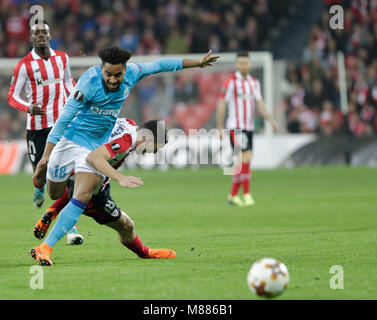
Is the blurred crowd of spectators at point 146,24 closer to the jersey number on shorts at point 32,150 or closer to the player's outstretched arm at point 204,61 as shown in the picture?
the jersey number on shorts at point 32,150

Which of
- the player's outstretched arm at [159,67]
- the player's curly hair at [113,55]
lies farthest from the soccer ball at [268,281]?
the player's outstretched arm at [159,67]

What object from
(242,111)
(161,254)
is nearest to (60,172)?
(161,254)

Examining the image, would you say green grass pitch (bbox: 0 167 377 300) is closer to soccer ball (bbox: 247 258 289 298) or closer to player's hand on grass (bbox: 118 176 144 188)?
soccer ball (bbox: 247 258 289 298)

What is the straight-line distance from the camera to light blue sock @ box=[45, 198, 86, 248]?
6.56m

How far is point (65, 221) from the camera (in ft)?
21.5

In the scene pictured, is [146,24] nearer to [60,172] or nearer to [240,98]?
[240,98]

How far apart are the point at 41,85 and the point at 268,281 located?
4979mm

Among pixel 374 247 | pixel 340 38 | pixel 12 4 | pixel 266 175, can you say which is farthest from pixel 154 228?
pixel 12 4

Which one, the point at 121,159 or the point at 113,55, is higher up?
the point at 113,55

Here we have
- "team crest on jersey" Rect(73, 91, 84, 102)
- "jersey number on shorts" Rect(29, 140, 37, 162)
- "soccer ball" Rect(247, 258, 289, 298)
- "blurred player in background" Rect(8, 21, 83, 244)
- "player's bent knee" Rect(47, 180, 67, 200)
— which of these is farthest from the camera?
A: "jersey number on shorts" Rect(29, 140, 37, 162)

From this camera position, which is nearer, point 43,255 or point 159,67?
point 43,255

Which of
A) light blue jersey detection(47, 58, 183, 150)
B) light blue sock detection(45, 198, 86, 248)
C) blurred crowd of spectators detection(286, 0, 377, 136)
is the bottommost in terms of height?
light blue sock detection(45, 198, 86, 248)

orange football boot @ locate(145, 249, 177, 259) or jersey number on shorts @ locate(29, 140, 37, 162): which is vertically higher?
jersey number on shorts @ locate(29, 140, 37, 162)

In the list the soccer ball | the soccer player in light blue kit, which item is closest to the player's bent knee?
the soccer player in light blue kit
